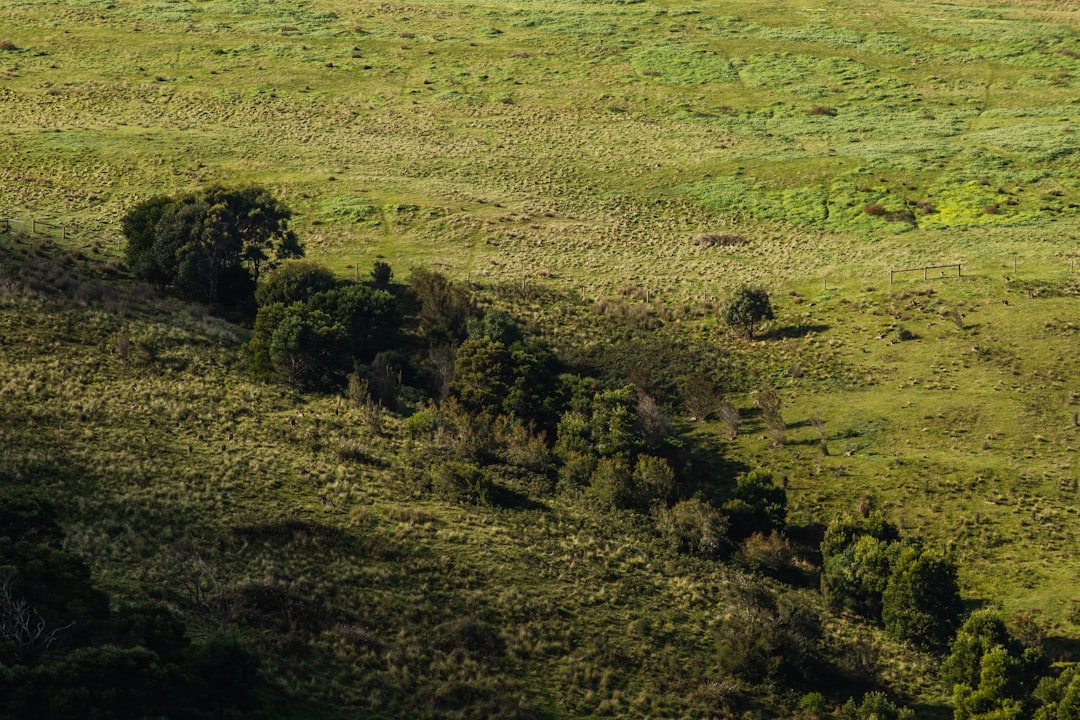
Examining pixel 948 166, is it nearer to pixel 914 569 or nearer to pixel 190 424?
pixel 914 569

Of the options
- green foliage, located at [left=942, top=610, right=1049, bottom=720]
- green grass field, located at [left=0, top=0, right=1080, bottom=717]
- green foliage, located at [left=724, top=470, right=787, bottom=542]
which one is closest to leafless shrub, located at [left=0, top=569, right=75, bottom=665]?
green grass field, located at [left=0, top=0, right=1080, bottom=717]

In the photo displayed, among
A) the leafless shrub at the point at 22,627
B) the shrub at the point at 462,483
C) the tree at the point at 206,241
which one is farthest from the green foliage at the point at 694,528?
the tree at the point at 206,241

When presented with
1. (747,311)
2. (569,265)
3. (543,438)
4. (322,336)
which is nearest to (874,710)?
(543,438)

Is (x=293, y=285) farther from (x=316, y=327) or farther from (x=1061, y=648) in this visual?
(x=1061, y=648)

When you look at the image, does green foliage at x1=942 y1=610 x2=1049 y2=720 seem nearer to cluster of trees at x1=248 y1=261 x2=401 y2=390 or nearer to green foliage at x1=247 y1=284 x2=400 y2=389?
green foliage at x1=247 y1=284 x2=400 y2=389

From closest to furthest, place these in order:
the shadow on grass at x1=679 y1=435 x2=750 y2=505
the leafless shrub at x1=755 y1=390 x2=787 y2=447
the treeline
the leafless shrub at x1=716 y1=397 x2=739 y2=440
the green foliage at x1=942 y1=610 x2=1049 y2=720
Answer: the treeline < the green foliage at x1=942 y1=610 x2=1049 y2=720 < the shadow on grass at x1=679 y1=435 x2=750 y2=505 < the leafless shrub at x1=755 y1=390 x2=787 y2=447 < the leafless shrub at x1=716 y1=397 x2=739 y2=440

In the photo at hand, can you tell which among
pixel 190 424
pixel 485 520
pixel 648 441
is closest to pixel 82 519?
pixel 190 424

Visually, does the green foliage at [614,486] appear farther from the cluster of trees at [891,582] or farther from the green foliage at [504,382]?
the cluster of trees at [891,582]
